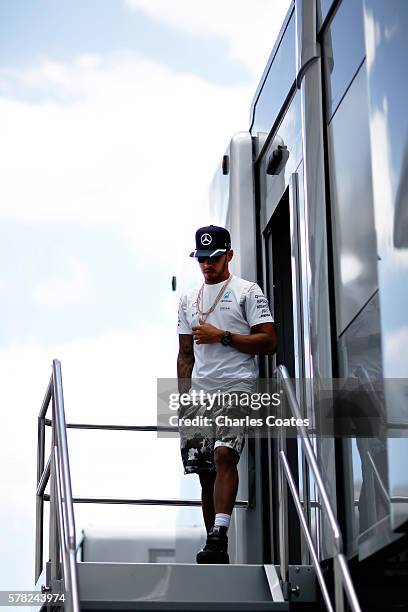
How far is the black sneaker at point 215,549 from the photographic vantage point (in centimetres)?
598

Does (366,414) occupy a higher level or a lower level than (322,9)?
lower

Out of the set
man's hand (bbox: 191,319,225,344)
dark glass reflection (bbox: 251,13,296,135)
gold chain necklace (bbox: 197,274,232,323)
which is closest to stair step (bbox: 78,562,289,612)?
man's hand (bbox: 191,319,225,344)

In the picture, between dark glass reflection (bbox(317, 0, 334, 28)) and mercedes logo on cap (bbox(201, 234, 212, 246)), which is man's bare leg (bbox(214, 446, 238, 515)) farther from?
dark glass reflection (bbox(317, 0, 334, 28))

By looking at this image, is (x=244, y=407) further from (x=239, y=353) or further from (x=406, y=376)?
(x=406, y=376)

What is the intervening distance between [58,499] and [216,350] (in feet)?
5.23

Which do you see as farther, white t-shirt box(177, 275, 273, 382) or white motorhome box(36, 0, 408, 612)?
white t-shirt box(177, 275, 273, 382)

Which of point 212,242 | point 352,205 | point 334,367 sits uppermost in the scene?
point 212,242

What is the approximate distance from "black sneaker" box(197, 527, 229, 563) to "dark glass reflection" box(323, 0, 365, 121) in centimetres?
216

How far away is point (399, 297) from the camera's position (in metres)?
4.79

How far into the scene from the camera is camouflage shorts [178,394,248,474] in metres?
6.56

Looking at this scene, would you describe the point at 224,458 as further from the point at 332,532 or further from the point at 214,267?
the point at 332,532

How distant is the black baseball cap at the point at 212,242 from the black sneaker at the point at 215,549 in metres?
1.67

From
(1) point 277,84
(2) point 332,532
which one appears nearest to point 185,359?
(1) point 277,84

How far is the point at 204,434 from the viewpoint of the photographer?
22.0ft
